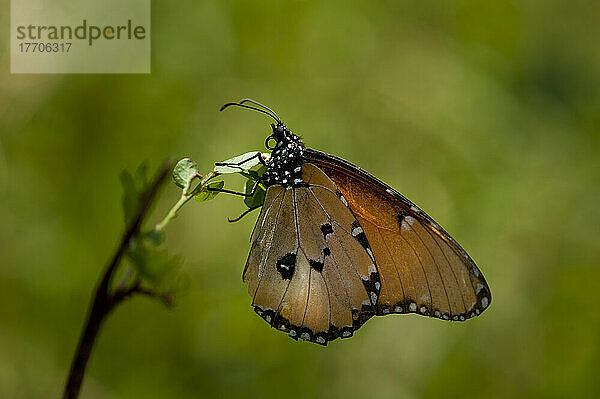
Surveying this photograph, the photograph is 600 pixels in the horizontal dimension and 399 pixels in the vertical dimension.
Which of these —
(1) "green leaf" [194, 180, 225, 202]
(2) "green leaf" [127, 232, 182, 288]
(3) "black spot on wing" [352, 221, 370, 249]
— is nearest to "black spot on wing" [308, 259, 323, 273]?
(3) "black spot on wing" [352, 221, 370, 249]

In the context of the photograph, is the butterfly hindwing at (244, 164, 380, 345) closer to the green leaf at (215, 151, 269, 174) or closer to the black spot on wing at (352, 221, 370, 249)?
A: the black spot on wing at (352, 221, 370, 249)

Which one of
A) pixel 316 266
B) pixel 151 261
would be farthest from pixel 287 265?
pixel 151 261

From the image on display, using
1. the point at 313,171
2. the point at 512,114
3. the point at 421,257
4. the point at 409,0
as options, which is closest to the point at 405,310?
the point at 421,257

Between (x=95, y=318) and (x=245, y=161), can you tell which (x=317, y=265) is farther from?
(x=95, y=318)

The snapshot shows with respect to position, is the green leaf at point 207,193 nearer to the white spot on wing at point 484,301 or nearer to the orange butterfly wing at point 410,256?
the orange butterfly wing at point 410,256

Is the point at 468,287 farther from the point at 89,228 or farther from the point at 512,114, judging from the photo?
the point at 512,114
